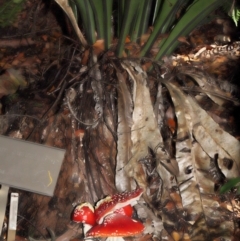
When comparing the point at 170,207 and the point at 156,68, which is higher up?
the point at 156,68

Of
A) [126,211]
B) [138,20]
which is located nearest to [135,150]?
[126,211]

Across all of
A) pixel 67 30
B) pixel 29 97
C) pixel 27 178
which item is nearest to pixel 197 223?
pixel 27 178

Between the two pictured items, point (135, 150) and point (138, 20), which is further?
point (138, 20)

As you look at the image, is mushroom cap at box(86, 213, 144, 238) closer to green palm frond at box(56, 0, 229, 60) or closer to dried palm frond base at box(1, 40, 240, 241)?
dried palm frond base at box(1, 40, 240, 241)

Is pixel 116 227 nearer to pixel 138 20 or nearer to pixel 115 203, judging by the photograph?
pixel 115 203

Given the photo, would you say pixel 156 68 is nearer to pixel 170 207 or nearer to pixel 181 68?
pixel 181 68

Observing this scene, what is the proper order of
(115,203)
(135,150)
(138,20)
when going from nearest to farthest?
1. (115,203)
2. (135,150)
3. (138,20)

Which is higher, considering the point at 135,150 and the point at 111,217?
the point at 135,150
